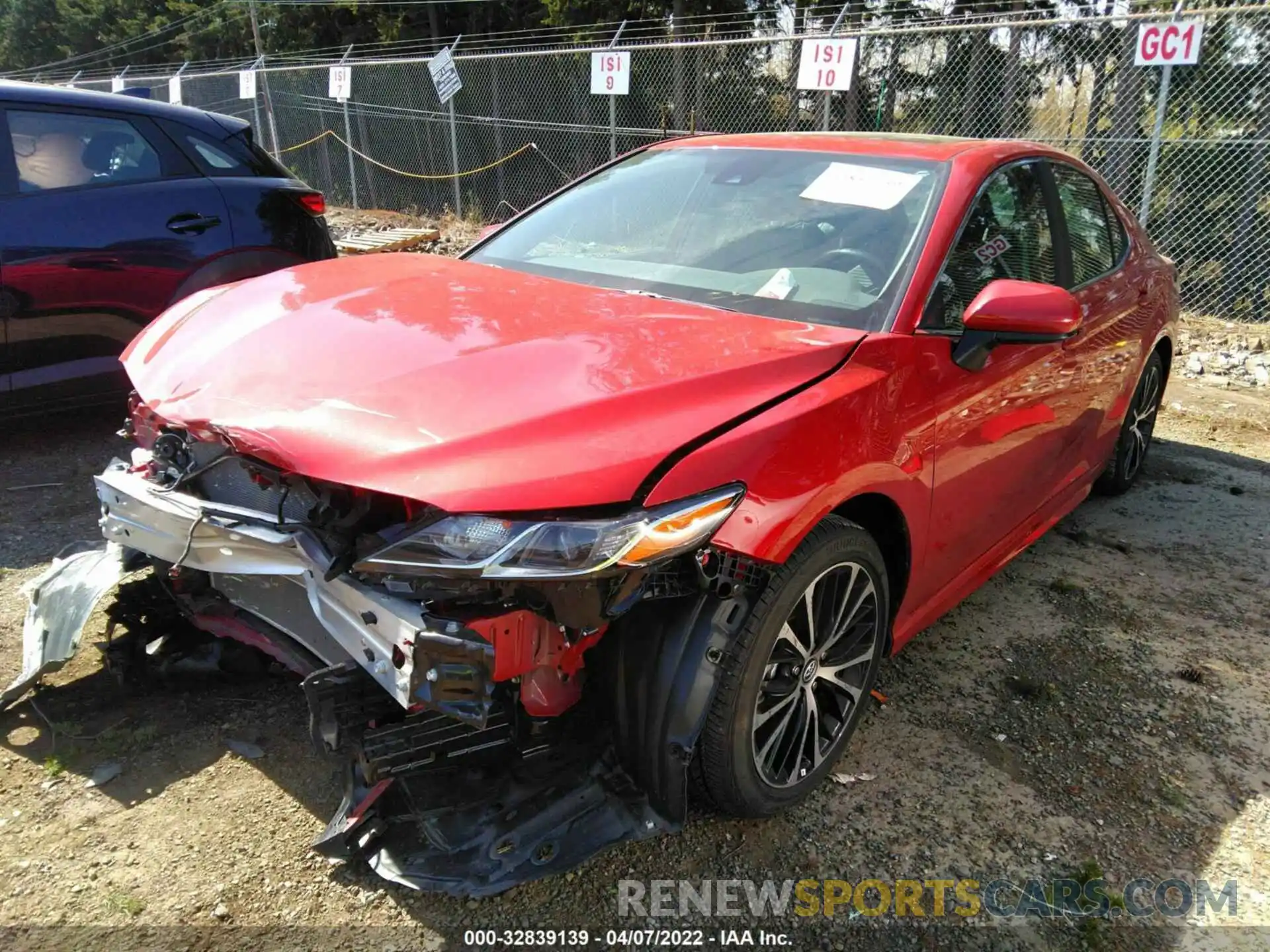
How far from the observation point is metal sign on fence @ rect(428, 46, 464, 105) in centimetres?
1209

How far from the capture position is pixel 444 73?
12195 mm

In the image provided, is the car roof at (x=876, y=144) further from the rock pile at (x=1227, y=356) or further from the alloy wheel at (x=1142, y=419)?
the rock pile at (x=1227, y=356)

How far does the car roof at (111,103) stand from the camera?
14.1 feet

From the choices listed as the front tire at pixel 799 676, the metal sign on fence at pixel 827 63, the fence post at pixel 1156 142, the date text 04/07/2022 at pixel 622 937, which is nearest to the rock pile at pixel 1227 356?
the fence post at pixel 1156 142

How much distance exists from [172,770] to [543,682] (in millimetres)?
1165

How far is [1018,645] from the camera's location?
3.38 metres

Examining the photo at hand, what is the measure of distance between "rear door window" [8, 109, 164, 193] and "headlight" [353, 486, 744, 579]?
3.59m

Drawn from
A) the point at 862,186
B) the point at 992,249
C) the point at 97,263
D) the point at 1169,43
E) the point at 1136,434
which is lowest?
the point at 1136,434

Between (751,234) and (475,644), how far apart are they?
5.83 feet

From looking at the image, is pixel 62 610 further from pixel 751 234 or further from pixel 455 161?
pixel 455 161

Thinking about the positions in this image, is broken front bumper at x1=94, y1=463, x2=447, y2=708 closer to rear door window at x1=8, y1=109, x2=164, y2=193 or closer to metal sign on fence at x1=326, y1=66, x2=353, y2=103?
rear door window at x1=8, y1=109, x2=164, y2=193

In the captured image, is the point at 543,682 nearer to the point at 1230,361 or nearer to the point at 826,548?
the point at 826,548

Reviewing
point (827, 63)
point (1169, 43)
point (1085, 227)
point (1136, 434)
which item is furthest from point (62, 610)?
point (1169, 43)

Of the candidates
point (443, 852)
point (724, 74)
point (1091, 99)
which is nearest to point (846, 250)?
point (443, 852)
